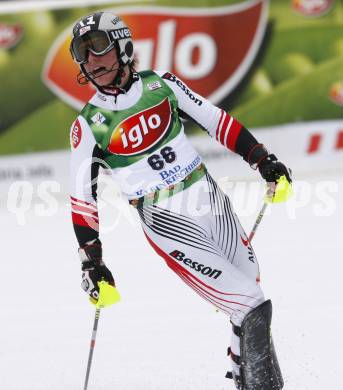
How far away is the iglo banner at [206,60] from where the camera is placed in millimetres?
10688

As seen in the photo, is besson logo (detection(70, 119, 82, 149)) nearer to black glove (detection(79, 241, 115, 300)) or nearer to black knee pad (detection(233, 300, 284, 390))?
black glove (detection(79, 241, 115, 300))

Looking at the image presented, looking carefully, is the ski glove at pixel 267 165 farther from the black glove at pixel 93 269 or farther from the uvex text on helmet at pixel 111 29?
the black glove at pixel 93 269

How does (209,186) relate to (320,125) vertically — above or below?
below

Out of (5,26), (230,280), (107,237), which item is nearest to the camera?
(230,280)

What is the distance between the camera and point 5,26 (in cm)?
1059

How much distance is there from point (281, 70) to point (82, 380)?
6.60 meters

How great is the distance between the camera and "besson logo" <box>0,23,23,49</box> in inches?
417

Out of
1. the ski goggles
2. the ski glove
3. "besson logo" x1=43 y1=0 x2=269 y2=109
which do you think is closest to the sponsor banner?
"besson logo" x1=43 y1=0 x2=269 y2=109

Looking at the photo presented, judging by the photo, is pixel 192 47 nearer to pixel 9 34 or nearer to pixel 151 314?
pixel 9 34

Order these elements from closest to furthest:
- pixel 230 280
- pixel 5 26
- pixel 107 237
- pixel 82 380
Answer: pixel 230 280, pixel 82 380, pixel 107 237, pixel 5 26

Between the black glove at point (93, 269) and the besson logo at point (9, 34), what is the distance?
6.73 metres

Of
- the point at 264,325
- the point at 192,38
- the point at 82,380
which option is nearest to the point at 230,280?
the point at 264,325

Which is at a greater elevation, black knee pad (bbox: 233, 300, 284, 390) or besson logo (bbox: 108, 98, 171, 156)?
besson logo (bbox: 108, 98, 171, 156)

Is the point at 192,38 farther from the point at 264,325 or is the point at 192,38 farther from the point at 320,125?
the point at 264,325
